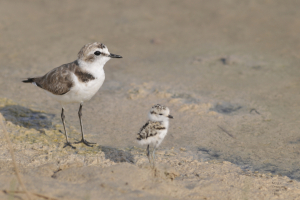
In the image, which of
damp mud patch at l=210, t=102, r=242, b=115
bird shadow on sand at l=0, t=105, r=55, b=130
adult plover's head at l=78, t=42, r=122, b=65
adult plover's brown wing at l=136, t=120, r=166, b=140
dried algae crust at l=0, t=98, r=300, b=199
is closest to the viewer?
dried algae crust at l=0, t=98, r=300, b=199

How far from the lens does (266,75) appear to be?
8.77 meters

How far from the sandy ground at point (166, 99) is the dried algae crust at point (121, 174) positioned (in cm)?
2

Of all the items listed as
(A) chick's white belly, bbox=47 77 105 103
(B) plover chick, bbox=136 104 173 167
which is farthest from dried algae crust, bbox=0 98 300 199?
(A) chick's white belly, bbox=47 77 105 103

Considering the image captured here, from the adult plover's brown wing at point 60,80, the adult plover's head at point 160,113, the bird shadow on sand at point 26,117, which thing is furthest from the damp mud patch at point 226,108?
the bird shadow on sand at point 26,117

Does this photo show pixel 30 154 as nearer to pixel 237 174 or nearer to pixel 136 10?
pixel 237 174

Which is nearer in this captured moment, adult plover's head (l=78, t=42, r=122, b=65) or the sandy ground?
the sandy ground

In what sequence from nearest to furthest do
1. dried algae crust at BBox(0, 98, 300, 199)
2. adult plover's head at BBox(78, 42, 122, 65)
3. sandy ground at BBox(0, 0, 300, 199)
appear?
dried algae crust at BBox(0, 98, 300, 199), sandy ground at BBox(0, 0, 300, 199), adult plover's head at BBox(78, 42, 122, 65)

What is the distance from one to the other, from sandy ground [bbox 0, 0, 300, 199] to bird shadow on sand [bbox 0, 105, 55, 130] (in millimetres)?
34

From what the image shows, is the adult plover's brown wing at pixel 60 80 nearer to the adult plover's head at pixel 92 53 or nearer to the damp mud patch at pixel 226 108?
the adult plover's head at pixel 92 53

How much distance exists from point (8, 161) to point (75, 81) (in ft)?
4.91

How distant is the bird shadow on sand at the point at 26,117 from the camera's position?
260 inches

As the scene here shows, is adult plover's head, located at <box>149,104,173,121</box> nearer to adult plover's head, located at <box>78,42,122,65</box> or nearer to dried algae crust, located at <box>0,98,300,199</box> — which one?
dried algae crust, located at <box>0,98,300,199</box>

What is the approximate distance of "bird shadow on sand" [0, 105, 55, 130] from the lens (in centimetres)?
660

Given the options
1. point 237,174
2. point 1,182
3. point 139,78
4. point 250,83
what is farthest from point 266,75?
point 1,182
